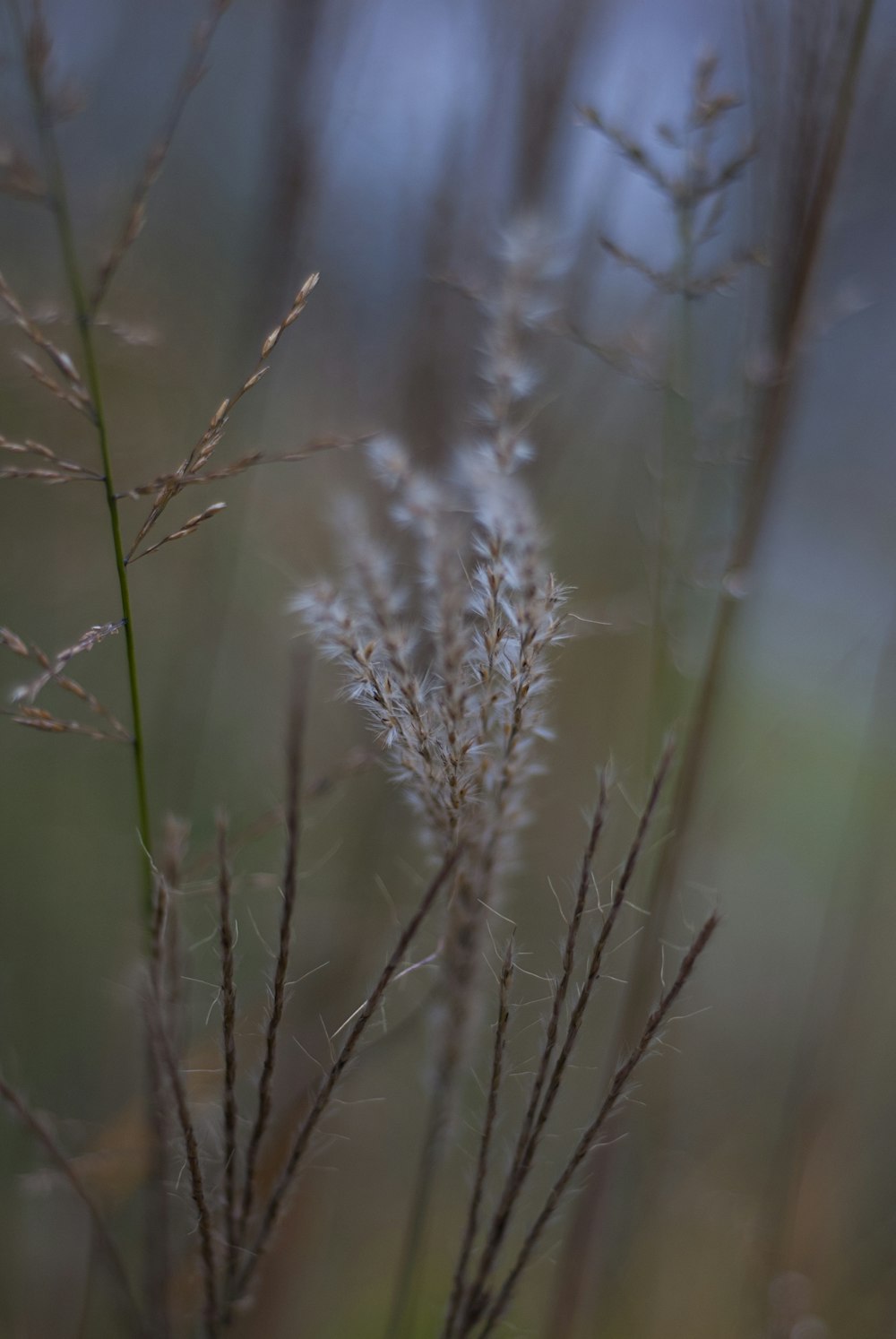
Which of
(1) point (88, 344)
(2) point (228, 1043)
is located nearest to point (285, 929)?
(2) point (228, 1043)

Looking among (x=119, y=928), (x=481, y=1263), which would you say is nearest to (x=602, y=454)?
(x=119, y=928)

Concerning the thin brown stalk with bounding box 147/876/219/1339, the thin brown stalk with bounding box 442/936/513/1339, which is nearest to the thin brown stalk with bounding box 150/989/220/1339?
the thin brown stalk with bounding box 147/876/219/1339

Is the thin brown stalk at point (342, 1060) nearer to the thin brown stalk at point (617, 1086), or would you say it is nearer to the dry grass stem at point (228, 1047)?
the dry grass stem at point (228, 1047)

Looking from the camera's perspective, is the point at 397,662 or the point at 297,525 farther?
the point at 297,525

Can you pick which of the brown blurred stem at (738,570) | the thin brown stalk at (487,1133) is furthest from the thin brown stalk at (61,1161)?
the brown blurred stem at (738,570)

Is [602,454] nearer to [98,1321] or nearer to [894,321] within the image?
[894,321]

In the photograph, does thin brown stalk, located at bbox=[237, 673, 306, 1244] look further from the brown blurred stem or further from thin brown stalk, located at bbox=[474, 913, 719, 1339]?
the brown blurred stem
